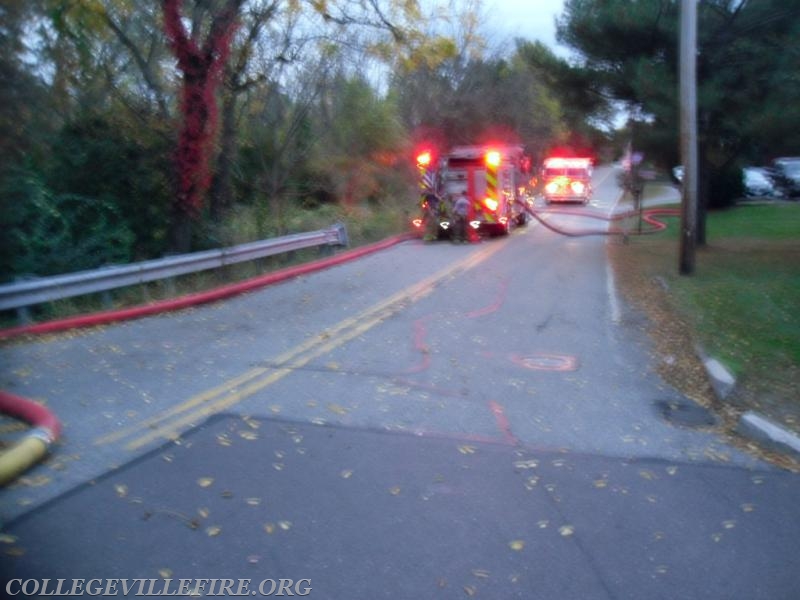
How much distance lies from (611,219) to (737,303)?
983 inches

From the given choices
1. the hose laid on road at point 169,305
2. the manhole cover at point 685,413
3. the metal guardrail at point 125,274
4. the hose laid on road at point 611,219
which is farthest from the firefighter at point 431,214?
the manhole cover at point 685,413

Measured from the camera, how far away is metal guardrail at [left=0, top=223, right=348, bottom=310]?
11797mm

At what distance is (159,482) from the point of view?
624cm

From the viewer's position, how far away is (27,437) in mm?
6824

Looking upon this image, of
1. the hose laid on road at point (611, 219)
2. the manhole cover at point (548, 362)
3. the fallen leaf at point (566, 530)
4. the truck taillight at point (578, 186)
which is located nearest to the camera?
the fallen leaf at point (566, 530)

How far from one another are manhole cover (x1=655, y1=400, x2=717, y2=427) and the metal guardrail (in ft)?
26.6

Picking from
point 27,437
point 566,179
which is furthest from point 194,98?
point 566,179

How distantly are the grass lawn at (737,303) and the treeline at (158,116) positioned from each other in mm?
6542

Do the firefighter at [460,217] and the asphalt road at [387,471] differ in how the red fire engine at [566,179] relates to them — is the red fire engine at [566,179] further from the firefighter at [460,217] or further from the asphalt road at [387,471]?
the asphalt road at [387,471]

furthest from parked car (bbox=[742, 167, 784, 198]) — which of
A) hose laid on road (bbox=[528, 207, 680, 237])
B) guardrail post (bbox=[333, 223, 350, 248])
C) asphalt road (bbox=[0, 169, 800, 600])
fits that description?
asphalt road (bbox=[0, 169, 800, 600])

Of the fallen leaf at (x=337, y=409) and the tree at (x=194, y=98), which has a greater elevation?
the tree at (x=194, y=98)

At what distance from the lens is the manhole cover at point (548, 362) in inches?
414

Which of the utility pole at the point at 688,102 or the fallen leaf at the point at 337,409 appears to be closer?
the fallen leaf at the point at 337,409

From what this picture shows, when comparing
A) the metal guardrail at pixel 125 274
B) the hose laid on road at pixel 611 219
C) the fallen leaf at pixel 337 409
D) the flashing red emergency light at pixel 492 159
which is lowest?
the hose laid on road at pixel 611 219
